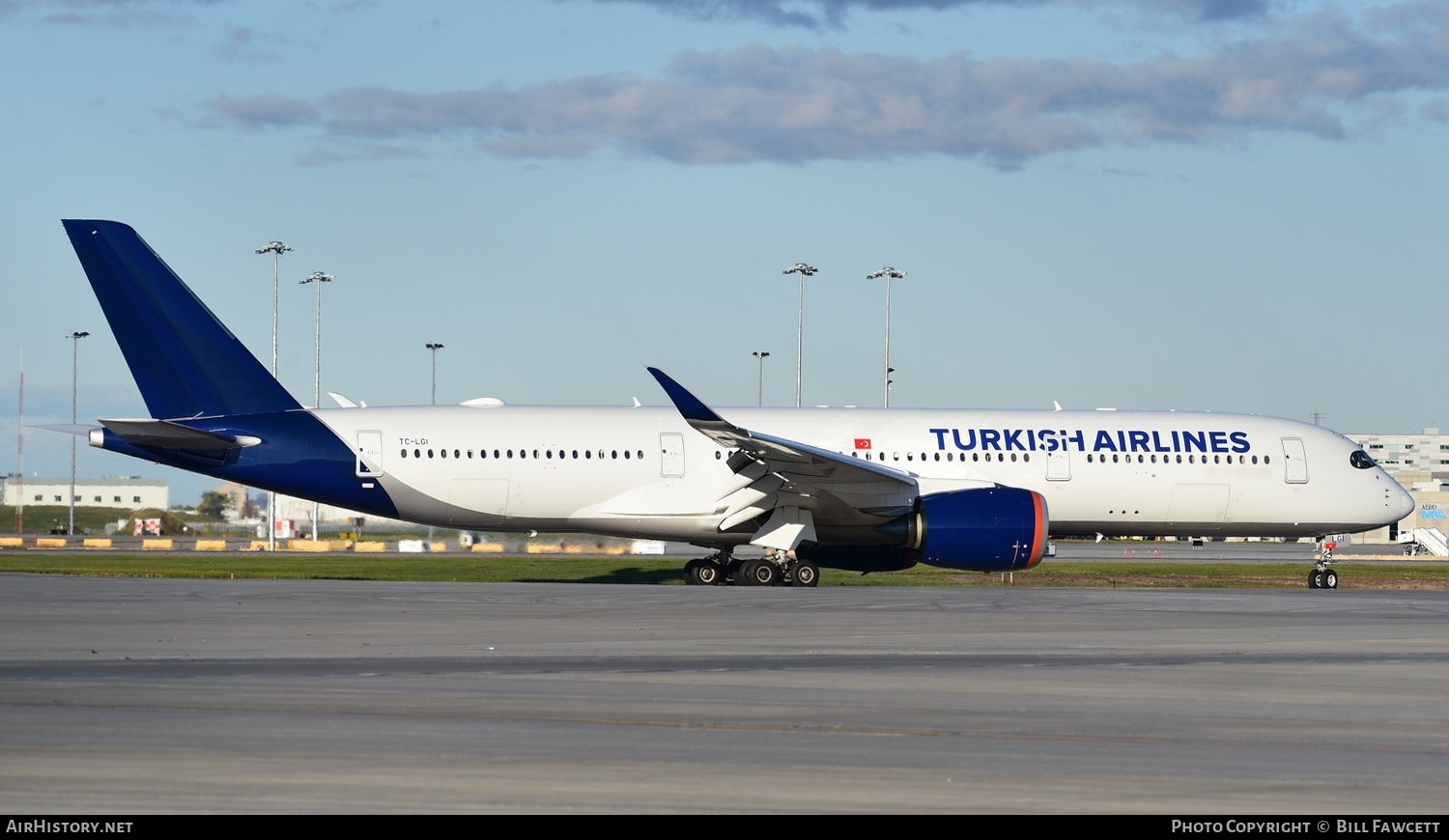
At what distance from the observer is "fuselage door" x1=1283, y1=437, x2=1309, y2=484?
3375cm

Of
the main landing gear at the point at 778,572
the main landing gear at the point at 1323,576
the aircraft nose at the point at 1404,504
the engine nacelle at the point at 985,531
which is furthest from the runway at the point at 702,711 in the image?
the aircraft nose at the point at 1404,504

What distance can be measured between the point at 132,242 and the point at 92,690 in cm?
1926

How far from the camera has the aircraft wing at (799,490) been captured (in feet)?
94.5

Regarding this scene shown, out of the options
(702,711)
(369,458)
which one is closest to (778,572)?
(369,458)

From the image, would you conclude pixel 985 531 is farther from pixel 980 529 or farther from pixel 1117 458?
pixel 1117 458

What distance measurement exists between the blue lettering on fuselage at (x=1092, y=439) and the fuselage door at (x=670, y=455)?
5.09m

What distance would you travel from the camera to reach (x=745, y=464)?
29766 millimetres

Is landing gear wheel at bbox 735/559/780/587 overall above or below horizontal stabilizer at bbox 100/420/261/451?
below

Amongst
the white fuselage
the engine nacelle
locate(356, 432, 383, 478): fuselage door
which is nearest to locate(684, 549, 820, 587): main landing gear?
the white fuselage

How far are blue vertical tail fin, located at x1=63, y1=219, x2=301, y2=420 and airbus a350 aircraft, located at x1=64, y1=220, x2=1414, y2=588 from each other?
0.04 meters

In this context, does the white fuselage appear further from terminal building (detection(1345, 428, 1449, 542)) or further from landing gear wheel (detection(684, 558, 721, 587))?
terminal building (detection(1345, 428, 1449, 542))

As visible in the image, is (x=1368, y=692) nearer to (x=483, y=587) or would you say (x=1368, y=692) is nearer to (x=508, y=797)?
(x=508, y=797)

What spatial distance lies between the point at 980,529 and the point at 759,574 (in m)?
4.38

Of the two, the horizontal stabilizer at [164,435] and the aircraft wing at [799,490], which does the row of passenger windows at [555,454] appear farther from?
the horizontal stabilizer at [164,435]
